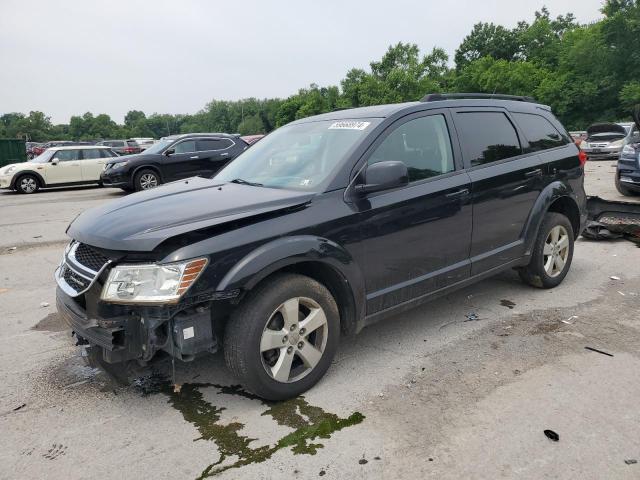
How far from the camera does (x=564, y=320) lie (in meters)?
4.33

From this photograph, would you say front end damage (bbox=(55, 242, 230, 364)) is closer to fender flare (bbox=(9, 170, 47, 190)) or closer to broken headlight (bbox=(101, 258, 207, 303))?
broken headlight (bbox=(101, 258, 207, 303))

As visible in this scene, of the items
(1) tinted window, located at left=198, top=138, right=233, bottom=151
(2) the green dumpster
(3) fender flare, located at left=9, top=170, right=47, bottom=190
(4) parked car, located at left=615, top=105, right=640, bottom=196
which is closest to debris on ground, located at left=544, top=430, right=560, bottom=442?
(4) parked car, located at left=615, top=105, right=640, bottom=196

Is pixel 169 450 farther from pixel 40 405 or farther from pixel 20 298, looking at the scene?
pixel 20 298

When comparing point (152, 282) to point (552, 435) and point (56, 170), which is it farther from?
point (56, 170)

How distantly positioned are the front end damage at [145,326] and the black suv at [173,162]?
12.4 meters

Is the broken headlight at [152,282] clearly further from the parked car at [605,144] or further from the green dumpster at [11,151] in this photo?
the green dumpster at [11,151]

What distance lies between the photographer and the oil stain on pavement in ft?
8.70

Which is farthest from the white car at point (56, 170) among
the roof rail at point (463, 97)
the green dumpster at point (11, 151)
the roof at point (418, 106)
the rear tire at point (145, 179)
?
the roof rail at point (463, 97)

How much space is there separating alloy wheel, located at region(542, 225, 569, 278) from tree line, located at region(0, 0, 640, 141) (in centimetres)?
2897

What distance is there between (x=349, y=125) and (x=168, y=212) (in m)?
1.52

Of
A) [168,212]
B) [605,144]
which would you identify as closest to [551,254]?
[168,212]

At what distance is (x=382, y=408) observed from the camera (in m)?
3.05

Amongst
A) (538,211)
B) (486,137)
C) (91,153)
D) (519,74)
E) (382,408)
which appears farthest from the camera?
(519,74)

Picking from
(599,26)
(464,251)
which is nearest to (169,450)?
(464,251)
